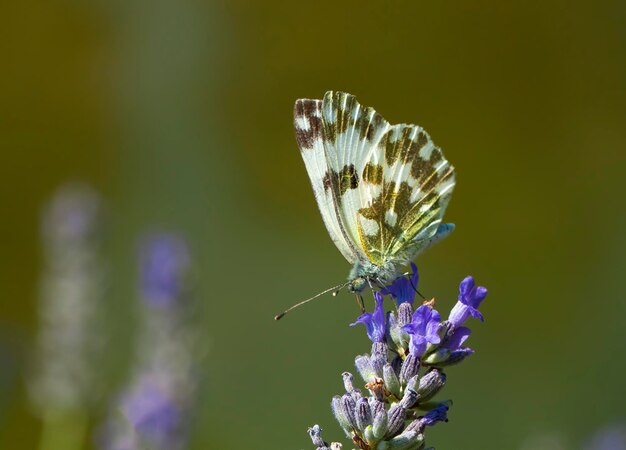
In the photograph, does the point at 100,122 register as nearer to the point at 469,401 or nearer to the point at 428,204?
the point at 469,401

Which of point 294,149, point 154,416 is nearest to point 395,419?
point 154,416

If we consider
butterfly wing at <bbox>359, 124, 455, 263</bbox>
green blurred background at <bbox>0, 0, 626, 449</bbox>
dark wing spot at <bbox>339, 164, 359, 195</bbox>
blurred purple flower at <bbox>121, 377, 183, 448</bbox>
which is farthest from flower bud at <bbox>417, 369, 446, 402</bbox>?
green blurred background at <bbox>0, 0, 626, 449</bbox>

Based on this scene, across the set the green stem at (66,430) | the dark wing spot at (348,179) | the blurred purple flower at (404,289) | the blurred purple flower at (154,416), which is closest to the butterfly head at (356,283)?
the blurred purple flower at (404,289)

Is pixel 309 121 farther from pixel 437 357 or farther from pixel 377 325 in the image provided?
pixel 437 357

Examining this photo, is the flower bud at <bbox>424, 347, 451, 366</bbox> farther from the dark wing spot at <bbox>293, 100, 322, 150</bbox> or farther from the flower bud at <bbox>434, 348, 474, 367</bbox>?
the dark wing spot at <bbox>293, 100, 322, 150</bbox>

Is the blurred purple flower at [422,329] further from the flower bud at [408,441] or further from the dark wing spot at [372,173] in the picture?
the dark wing spot at [372,173]
